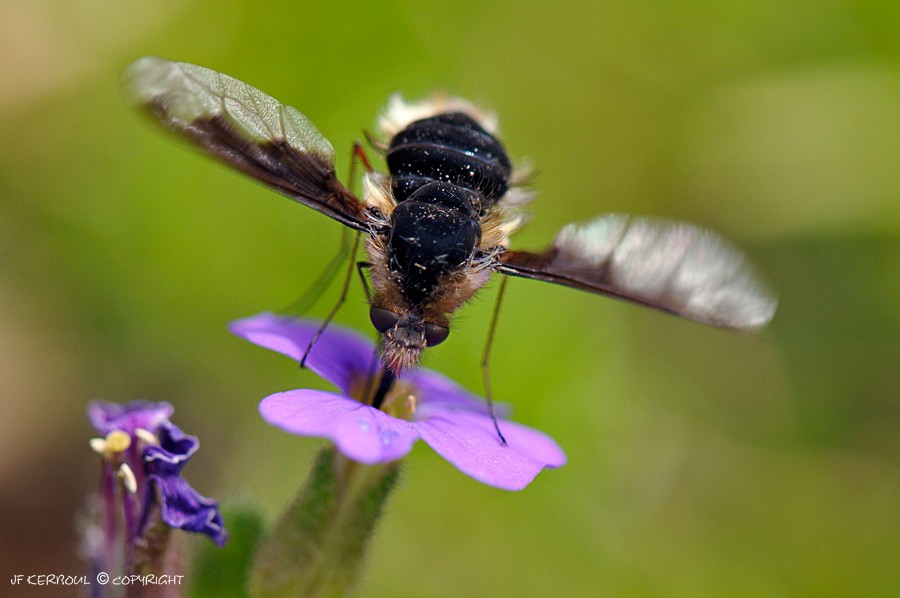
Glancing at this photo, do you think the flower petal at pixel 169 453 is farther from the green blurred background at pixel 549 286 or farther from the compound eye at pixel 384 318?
the green blurred background at pixel 549 286

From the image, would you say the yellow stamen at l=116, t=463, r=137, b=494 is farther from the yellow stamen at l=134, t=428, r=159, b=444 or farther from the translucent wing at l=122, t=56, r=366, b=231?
the translucent wing at l=122, t=56, r=366, b=231

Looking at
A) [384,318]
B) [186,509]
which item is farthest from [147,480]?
[384,318]

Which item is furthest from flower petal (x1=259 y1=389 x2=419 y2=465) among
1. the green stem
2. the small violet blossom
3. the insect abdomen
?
the insect abdomen

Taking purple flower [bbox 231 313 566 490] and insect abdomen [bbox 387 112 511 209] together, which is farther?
insect abdomen [bbox 387 112 511 209]

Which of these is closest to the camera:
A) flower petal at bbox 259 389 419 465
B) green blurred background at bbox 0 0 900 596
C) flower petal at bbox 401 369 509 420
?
flower petal at bbox 259 389 419 465

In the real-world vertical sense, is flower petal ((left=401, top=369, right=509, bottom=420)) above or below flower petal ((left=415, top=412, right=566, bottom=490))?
above

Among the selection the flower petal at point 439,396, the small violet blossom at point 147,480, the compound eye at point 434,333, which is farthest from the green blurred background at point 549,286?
the compound eye at point 434,333

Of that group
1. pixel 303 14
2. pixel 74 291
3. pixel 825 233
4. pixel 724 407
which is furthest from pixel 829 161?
pixel 74 291

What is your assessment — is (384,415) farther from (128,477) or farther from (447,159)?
(447,159)
